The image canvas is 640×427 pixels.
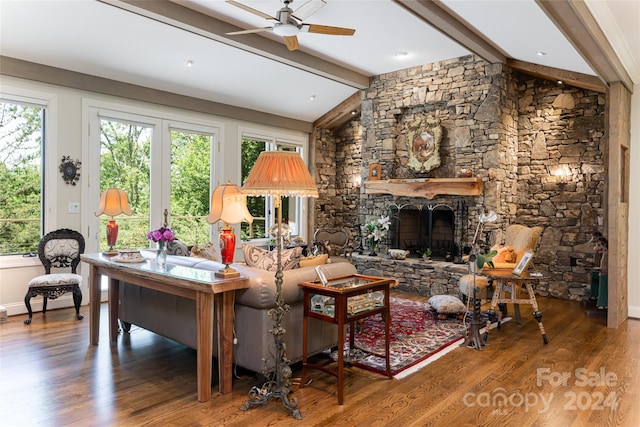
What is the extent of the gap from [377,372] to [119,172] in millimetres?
4544

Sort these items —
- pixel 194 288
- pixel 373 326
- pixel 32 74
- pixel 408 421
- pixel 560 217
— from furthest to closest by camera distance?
pixel 560 217 < pixel 32 74 < pixel 373 326 < pixel 194 288 < pixel 408 421

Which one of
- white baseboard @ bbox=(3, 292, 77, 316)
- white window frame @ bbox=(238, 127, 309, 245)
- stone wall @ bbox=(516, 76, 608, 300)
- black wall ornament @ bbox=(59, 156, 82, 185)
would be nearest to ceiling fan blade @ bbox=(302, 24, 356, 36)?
white window frame @ bbox=(238, 127, 309, 245)

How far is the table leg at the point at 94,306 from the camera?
400cm

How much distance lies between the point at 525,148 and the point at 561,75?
121 cm

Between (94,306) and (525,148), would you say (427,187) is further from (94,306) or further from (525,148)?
(94,306)

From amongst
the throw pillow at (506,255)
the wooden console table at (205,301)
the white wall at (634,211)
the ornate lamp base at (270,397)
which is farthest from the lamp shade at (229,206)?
the white wall at (634,211)

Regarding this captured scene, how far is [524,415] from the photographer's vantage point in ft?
9.24

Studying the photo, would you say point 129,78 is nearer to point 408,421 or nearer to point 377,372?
point 377,372

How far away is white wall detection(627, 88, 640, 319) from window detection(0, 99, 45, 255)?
7.15 meters

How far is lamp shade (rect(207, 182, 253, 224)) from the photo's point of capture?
3.11 meters

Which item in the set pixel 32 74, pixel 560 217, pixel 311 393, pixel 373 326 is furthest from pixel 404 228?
pixel 32 74

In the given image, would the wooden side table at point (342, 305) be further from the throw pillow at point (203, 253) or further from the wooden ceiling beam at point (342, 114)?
the wooden ceiling beam at point (342, 114)

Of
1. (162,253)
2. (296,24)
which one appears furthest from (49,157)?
(296,24)

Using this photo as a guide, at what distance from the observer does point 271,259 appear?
11.6 ft
